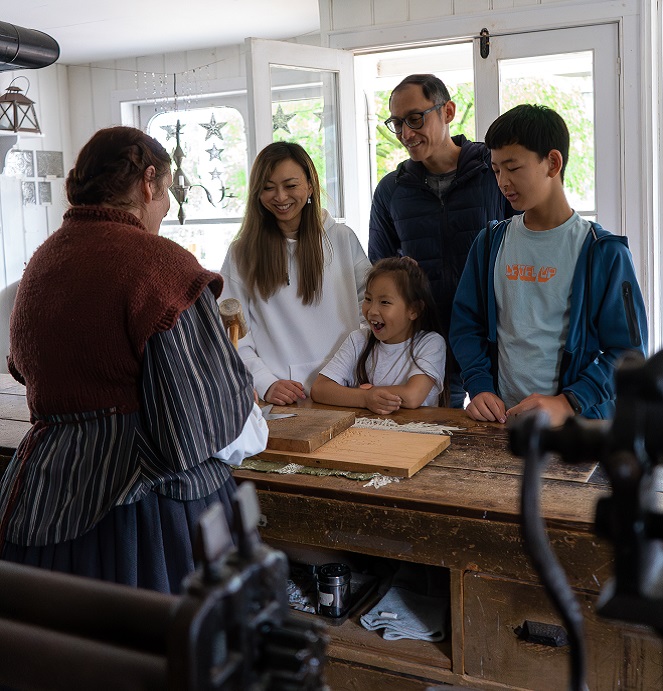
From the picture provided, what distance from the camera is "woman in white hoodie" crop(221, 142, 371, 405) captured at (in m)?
2.35

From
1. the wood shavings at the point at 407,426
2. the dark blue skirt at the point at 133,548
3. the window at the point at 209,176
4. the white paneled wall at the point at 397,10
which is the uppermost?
the white paneled wall at the point at 397,10

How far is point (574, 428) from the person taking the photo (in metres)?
0.47

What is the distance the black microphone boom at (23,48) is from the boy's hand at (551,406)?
1656 mm

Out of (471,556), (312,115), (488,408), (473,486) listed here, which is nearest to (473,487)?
A: (473,486)

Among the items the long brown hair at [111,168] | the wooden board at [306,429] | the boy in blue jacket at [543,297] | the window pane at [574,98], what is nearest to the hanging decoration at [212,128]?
the window pane at [574,98]

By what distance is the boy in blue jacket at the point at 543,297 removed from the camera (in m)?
1.82

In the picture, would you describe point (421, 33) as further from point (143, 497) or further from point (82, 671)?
point (82, 671)

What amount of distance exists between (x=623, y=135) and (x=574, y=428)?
12.5 ft

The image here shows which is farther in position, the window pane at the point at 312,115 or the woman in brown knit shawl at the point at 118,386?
the window pane at the point at 312,115

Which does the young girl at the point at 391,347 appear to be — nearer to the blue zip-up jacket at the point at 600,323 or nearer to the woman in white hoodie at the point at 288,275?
the woman in white hoodie at the point at 288,275

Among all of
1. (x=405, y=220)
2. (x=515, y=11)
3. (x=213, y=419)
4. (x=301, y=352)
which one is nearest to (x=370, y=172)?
(x=515, y=11)

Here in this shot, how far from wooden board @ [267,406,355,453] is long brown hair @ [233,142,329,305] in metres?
0.50

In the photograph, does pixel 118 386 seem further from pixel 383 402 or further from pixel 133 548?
pixel 383 402

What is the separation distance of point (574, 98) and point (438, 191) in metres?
1.80
